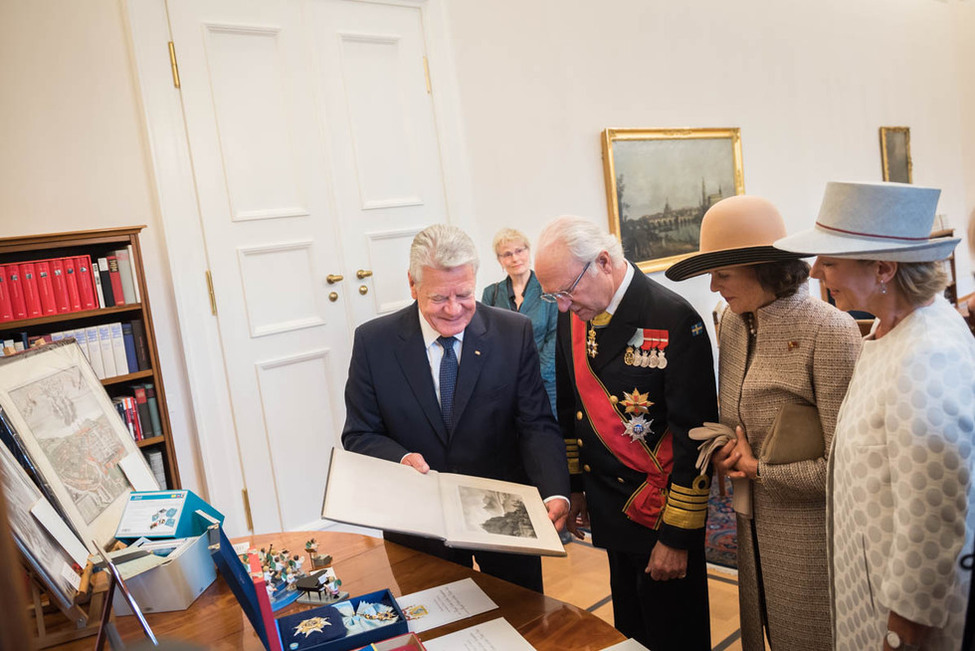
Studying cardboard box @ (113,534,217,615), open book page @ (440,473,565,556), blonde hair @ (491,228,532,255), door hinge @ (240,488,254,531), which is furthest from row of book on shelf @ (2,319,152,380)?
open book page @ (440,473,565,556)

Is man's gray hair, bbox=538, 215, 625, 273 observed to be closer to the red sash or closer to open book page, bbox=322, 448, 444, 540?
the red sash

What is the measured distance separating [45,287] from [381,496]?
2.35 m

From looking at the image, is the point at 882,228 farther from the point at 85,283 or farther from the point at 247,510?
the point at 247,510

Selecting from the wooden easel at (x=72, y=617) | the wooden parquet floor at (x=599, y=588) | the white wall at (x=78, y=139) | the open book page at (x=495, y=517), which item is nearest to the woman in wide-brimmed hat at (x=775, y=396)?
the open book page at (x=495, y=517)

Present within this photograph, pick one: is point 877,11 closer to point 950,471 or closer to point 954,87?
point 954,87

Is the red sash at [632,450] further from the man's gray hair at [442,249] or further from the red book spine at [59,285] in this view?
the red book spine at [59,285]

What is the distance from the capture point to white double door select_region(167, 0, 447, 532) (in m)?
3.66

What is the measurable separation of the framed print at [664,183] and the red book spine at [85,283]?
11.6 feet

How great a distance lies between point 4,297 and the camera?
295 cm

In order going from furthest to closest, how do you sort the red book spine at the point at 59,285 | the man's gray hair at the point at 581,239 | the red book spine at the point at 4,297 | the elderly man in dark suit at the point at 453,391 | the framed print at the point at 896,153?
the framed print at the point at 896,153 < the red book spine at the point at 59,285 < the red book spine at the point at 4,297 < the elderly man in dark suit at the point at 453,391 < the man's gray hair at the point at 581,239

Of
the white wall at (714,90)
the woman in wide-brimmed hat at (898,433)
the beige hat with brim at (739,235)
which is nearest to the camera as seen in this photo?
the woman in wide-brimmed hat at (898,433)

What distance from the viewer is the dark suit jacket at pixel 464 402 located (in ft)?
6.57

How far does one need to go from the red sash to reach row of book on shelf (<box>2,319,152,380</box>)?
7.29 feet

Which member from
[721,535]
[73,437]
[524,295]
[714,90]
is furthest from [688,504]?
[714,90]
